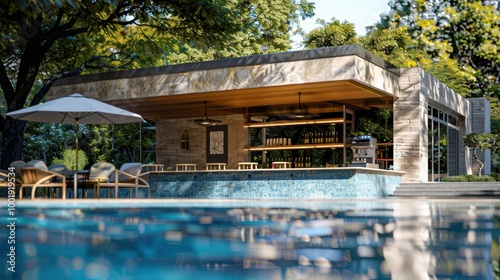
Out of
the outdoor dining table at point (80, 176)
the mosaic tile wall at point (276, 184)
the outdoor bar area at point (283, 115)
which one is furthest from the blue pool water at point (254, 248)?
the outdoor bar area at point (283, 115)

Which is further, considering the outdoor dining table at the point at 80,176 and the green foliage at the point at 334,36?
the green foliage at the point at 334,36

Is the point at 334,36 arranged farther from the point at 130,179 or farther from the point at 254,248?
the point at 254,248

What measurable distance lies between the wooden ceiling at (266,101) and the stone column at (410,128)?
0.57 meters

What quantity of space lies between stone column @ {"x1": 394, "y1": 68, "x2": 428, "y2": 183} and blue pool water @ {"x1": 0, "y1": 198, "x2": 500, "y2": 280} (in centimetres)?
1106

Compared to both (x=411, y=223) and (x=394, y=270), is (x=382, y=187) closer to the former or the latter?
(x=411, y=223)

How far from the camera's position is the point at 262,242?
455cm

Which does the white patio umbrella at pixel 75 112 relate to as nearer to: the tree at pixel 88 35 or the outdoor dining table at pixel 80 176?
the outdoor dining table at pixel 80 176

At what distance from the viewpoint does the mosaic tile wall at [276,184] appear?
1542cm

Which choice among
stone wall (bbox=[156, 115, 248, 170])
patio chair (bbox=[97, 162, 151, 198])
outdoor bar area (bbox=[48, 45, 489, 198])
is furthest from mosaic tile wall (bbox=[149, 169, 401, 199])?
stone wall (bbox=[156, 115, 248, 170])

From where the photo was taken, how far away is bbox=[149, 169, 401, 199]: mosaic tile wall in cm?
1542

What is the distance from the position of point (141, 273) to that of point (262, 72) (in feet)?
42.2

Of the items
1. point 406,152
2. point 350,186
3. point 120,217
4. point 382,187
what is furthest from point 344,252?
point 406,152

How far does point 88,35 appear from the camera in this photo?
16953mm

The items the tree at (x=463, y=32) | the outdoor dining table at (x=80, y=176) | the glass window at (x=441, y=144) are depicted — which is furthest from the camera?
the glass window at (x=441, y=144)
